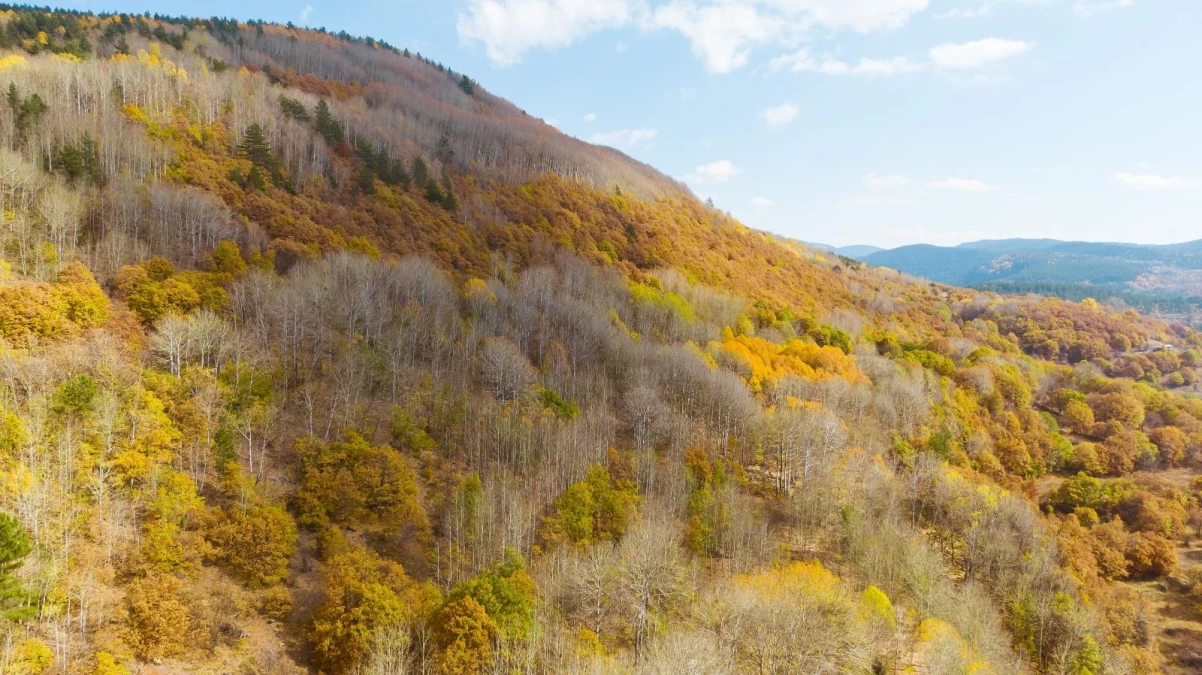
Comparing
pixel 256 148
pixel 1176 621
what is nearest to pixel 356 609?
pixel 1176 621

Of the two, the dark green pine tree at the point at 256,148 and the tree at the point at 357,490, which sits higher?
the dark green pine tree at the point at 256,148

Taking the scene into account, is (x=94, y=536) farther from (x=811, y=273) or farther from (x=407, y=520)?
(x=811, y=273)

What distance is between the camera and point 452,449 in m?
47.8

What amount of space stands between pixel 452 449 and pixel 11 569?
2702 centimetres

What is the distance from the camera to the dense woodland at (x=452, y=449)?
3056cm

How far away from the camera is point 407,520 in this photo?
130 ft


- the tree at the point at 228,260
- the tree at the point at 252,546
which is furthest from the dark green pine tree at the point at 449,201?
the tree at the point at 252,546

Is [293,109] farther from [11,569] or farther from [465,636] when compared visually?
[465,636]

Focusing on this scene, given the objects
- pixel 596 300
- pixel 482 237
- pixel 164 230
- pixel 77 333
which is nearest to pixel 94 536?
pixel 77 333

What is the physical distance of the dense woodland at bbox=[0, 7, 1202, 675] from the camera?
30562 millimetres

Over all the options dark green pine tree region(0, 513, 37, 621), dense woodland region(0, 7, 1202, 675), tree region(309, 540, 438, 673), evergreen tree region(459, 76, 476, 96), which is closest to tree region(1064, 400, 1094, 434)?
dense woodland region(0, 7, 1202, 675)

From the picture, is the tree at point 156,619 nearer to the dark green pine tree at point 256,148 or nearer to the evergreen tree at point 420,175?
the dark green pine tree at point 256,148

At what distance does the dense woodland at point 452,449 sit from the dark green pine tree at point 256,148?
0.51 meters

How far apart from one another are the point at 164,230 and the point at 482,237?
45.1 meters
